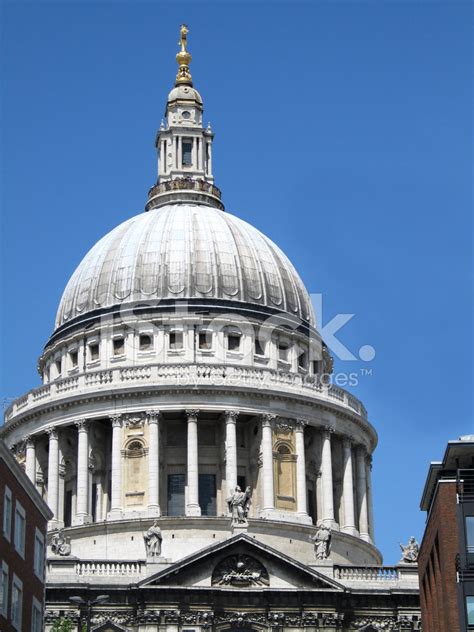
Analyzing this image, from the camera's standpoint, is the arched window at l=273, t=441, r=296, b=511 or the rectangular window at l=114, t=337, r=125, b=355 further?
the rectangular window at l=114, t=337, r=125, b=355

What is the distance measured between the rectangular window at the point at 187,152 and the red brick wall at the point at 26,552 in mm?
57958

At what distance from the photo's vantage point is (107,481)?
393 ft

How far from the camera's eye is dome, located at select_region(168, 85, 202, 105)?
137500 millimetres

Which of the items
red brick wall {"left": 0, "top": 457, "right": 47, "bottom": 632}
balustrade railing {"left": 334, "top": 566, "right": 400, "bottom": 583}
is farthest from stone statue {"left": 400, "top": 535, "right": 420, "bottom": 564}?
red brick wall {"left": 0, "top": 457, "right": 47, "bottom": 632}

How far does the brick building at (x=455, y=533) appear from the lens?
234ft

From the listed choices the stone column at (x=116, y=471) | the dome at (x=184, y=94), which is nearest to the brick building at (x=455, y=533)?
the stone column at (x=116, y=471)

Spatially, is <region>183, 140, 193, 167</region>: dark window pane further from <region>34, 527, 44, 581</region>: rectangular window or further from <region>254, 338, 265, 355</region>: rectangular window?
<region>34, 527, 44, 581</region>: rectangular window

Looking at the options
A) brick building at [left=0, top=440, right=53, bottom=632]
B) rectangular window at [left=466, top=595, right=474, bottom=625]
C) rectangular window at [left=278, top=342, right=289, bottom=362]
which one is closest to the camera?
rectangular window at [left=466, top=595, right=474, bottom=625]

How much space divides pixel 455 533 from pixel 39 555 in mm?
18469

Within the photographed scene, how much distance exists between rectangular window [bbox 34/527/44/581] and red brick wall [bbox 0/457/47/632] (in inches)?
9.9

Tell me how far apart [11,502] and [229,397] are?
45.9m

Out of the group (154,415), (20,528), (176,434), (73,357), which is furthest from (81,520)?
(20,528)

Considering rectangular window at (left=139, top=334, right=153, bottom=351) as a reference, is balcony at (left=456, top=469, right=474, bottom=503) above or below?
below

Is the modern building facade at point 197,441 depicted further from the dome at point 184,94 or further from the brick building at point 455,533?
the brick building at point 455,533
